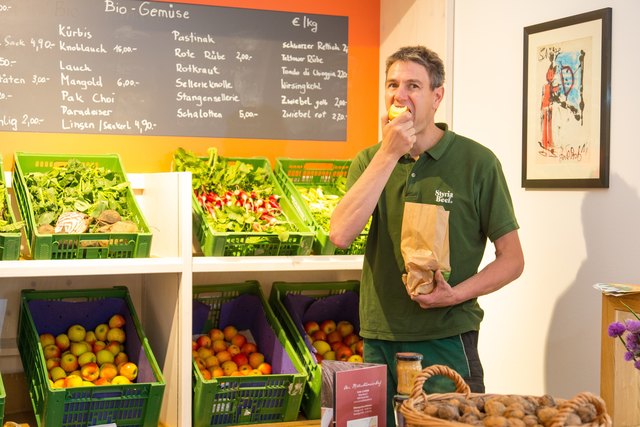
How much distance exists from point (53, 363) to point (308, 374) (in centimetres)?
102

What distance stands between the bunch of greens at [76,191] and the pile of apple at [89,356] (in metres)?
0.51

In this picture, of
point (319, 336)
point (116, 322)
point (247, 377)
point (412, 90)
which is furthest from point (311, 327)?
point (412, 90)

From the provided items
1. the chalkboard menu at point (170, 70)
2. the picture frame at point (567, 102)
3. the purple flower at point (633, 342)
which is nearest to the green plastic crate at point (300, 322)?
the chalkboard menu at point (170, 70)

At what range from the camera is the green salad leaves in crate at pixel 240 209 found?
3475mm

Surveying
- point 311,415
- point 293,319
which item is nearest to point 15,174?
point 293,319

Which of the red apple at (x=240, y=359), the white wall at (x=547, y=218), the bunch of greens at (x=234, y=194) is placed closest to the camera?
the white wall at (x=547, y=218)

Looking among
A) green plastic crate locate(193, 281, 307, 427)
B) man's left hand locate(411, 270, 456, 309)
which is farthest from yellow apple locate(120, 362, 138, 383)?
man's left hand locate(411, 270, 456, 309)

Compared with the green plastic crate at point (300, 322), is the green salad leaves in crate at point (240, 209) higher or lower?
higher

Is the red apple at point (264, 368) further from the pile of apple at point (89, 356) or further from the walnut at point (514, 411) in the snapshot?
the walnut at point (514, 411)

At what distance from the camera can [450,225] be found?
8.85 feet

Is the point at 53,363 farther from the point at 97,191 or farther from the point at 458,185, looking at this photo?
the point at 458,185

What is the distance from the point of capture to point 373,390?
6.48ft

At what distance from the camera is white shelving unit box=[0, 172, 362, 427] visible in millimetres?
3197

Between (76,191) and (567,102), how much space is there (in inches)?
77.3
